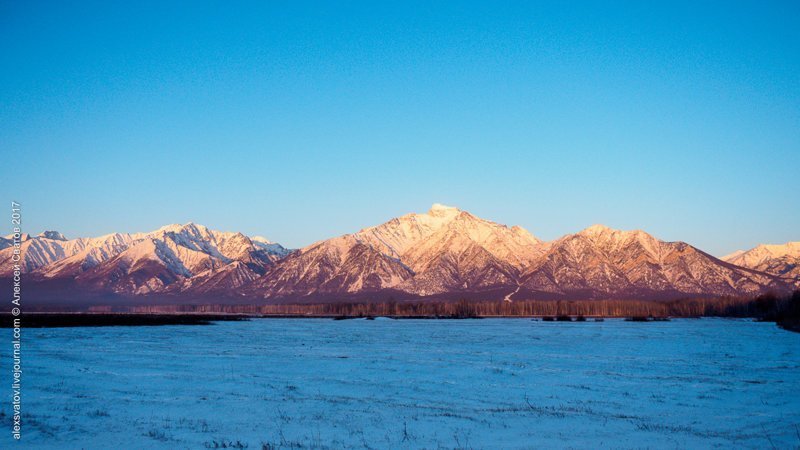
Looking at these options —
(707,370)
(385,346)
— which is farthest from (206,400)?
(385,346)

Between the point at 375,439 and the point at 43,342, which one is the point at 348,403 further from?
the point at 43,342

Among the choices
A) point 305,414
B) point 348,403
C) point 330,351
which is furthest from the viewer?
point 330,351

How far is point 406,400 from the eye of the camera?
34.2 metres

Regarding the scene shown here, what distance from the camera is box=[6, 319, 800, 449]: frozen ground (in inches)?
999

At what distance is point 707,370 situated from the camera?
47.7 metres

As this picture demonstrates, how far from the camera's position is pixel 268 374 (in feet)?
145

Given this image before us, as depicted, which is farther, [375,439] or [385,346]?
[385,346]

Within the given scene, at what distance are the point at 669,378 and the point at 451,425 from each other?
70.8 feet

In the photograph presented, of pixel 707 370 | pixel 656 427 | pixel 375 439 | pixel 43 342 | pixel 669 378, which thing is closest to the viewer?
pixel 375 439

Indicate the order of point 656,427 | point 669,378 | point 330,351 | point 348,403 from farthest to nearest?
point 330,351 < point 669,378 < point 348,403 < point 656,427

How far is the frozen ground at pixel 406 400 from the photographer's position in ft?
83.3

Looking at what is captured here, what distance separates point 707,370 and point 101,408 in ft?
128

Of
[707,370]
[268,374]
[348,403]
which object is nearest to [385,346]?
[268,374]

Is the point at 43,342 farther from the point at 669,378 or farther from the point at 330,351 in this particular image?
the point at 669,378
